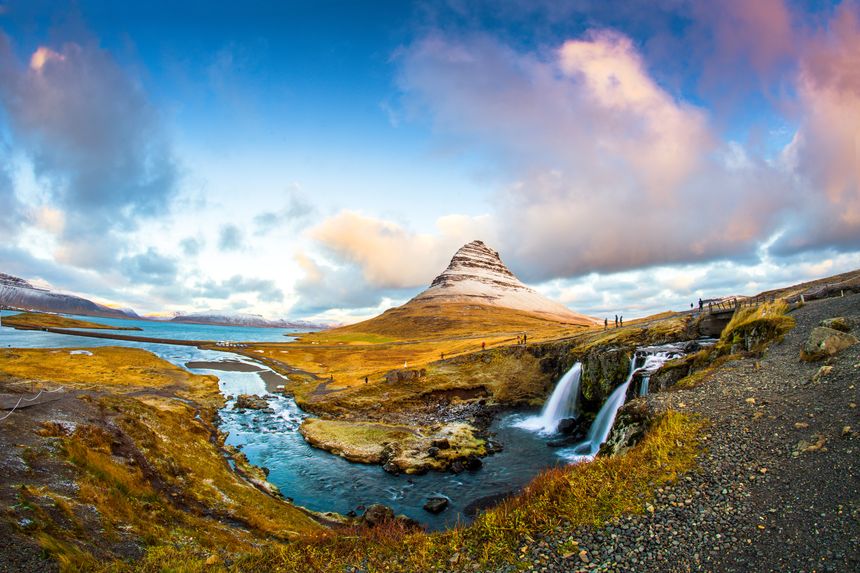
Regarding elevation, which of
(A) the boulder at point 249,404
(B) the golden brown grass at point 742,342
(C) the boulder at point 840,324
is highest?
(C) the boulder at point 840,324

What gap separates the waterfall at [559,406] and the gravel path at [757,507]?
32669mm

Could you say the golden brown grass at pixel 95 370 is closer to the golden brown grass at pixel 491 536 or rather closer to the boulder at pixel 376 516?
the boulder at pixel 376 516

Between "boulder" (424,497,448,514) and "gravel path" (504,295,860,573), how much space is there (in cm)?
1830

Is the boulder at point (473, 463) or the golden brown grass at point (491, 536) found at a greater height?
the golden brown grass at point (491, 536)

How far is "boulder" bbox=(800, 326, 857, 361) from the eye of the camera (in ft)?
72.8

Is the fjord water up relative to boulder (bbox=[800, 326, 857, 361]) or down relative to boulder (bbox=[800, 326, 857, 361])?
down

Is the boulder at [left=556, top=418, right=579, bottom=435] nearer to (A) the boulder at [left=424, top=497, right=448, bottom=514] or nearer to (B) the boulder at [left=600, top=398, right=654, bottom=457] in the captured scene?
(A) the boulder at [left=424, top=497, right=448, bottom=514]

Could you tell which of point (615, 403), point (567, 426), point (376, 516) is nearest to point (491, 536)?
point (376, 516)

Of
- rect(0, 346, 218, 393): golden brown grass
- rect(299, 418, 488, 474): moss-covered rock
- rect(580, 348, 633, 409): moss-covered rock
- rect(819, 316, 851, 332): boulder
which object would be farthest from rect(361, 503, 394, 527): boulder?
rect(0, 346, 218, 393): golden brown grass

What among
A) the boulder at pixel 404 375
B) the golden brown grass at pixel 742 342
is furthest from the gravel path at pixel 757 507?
the boulder at pixel 404 375

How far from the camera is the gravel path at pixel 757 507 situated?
31.8 feet

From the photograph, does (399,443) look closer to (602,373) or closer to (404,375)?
(602,373)

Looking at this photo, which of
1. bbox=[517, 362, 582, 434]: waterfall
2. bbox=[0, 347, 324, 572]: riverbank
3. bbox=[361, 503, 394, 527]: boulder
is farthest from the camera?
bbox=[517, 362, 582, 434]: waterfall

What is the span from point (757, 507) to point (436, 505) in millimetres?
20759
